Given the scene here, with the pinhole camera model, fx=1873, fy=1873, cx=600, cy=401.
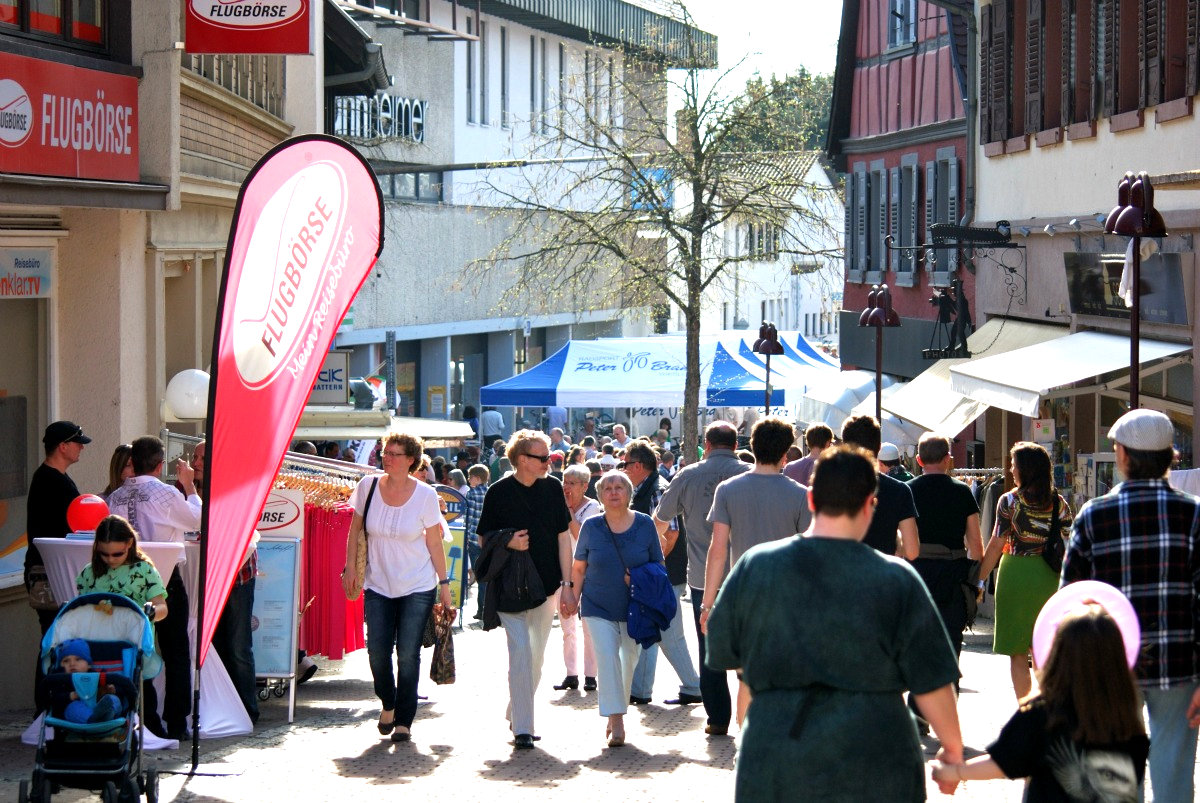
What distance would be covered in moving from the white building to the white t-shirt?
908 inches

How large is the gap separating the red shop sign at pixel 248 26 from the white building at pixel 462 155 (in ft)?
67.4

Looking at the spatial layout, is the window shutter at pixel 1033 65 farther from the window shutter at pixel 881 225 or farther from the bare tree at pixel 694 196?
the bare tree at pixel 694 196

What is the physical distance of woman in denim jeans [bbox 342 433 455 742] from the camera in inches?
378

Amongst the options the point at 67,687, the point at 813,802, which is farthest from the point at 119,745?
the point at 813,802

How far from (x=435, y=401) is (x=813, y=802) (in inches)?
1560

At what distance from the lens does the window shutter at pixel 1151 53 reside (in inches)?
600

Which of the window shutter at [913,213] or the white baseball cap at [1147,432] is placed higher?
the window shutter at [913,213]

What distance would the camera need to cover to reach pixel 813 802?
4.63m

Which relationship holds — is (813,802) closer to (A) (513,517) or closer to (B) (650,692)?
(A) (513,517)

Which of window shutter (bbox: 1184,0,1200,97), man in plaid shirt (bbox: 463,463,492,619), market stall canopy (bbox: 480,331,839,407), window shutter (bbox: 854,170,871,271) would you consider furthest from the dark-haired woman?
window shutter (bbox: 854,170,871,271)

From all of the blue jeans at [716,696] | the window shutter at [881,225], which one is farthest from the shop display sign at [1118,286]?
the window shutter at [881,225]

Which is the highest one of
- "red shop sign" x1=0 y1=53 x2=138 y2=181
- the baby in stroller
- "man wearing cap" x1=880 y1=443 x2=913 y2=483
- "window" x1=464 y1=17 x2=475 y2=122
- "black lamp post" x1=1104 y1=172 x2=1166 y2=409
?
"window" x1=464 y1=17 x2=475 y2=122

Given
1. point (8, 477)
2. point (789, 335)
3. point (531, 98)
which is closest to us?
point (8, 477)

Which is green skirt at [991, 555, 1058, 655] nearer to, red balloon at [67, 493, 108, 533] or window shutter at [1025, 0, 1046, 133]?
red balloon at [67, 493, 108, 533]
